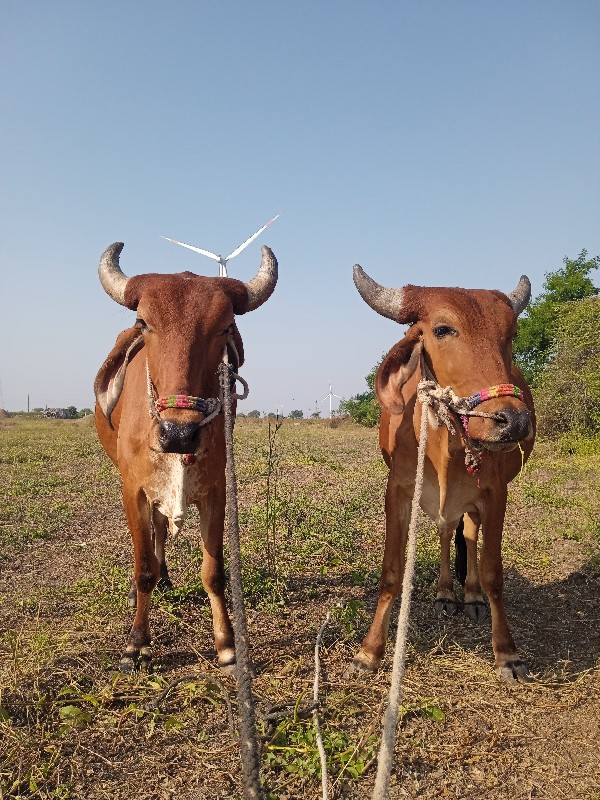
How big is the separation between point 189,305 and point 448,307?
1496mm

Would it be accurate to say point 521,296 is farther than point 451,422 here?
Yes

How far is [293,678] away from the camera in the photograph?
12.7 feet

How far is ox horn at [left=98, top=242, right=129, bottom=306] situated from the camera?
4.07m

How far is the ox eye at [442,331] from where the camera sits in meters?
3.64

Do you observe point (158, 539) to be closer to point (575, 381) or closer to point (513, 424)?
point (513, 424)

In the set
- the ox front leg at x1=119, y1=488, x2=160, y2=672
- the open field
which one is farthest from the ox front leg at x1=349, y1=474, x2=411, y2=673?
the ox front leg at x1=119, y1=488, x2=160, y2=672

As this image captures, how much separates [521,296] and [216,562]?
272 centimetres

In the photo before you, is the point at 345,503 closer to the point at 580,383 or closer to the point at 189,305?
the point at 189,305

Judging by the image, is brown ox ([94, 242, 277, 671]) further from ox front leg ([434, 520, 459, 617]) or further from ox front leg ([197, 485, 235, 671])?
ox front leg ([434, 520, 459, 617])

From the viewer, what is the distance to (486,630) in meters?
4.79

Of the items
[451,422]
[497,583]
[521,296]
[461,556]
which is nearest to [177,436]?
[451,422]

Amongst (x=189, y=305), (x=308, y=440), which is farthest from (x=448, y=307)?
(x=308, y=440)

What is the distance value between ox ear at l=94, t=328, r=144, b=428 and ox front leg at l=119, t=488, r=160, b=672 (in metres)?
0.62

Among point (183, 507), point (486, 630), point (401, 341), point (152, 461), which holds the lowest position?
point (486, 630)
